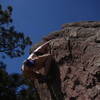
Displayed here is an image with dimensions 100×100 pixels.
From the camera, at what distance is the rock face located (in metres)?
6.43

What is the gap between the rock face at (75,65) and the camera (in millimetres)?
6434

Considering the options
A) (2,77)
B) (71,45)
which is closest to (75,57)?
(71,45)

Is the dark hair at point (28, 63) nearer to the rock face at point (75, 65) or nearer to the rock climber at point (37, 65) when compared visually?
the rock climber at point (37, 65)

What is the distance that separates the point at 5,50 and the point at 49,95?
725 cm

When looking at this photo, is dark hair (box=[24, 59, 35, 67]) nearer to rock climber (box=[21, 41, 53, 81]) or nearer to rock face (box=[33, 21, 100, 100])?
rock climber (box=[21, 41, 53, 81])

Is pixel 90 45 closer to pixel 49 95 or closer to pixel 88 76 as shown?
pixel 88 76

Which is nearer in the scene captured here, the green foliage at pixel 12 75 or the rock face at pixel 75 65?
the rock face at pixel 75 65

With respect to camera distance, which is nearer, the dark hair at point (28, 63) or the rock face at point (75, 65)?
the rock face at point (75, 65)

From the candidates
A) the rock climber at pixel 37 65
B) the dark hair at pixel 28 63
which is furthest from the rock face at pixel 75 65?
the dark hair at pixel 28 63

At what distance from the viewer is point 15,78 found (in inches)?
515

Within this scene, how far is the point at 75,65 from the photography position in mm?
6895

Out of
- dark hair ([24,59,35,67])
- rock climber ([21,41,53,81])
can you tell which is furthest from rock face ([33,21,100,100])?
dark hair ([24,59,35,67])

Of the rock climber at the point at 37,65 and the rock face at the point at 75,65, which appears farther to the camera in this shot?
the rock climber at the point at 37,65

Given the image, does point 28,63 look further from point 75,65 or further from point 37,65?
point 75,65
